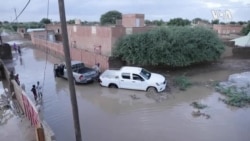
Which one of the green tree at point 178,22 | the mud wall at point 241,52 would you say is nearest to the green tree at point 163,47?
the mud wall at point 241,52

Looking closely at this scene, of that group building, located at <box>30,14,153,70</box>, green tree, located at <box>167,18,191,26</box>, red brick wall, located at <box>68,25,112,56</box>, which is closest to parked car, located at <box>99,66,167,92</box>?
building, located at <box>30,14,153,70</box>

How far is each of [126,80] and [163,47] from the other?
4.60 m

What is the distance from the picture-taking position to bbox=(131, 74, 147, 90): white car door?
16.8 meters

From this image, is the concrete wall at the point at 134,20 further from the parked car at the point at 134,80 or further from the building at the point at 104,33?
the parked car at the point at 134,80

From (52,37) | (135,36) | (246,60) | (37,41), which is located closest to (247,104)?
(135,36)

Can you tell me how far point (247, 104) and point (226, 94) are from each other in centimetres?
180

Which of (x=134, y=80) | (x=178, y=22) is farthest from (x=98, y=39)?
(x=178, y=22)

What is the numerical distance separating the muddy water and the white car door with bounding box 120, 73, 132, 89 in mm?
403

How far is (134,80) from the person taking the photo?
17016 millimetres

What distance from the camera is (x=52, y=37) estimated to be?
157 ft

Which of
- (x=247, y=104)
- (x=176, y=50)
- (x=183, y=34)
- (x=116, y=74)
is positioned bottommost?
(x=247, y=104)

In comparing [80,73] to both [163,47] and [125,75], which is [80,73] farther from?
[163,47]

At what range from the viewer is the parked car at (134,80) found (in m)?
16.6

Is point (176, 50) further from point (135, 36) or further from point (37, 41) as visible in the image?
point (37, 41)
